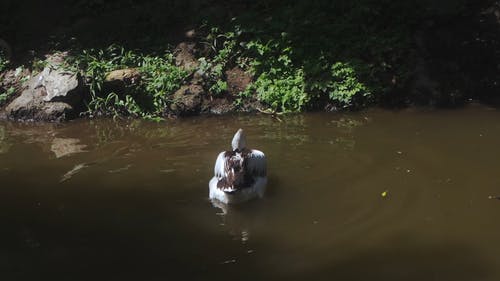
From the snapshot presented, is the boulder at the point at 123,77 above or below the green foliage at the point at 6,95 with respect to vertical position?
above

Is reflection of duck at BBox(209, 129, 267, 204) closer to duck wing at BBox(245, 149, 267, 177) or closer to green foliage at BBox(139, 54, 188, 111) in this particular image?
duck wing at BBox(245, 149, 267, 177)

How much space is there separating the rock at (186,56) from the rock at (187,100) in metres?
0.53

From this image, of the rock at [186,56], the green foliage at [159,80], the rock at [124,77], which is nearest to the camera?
the green foliage at [159,80]

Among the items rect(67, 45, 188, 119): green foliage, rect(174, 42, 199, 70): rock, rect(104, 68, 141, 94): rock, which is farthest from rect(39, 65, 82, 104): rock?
rect(174, 42, 199, 70): rock

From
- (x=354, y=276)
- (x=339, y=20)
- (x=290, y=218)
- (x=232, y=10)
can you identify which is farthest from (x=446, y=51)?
(x=354, y=276)

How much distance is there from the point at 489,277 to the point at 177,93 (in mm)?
6584

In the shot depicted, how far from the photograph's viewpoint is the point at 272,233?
6145mm

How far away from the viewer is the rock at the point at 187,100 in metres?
10.5

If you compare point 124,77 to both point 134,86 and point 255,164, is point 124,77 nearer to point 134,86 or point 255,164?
point 134,86

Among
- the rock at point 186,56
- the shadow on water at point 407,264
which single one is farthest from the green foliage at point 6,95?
the shadow on water at point 407,264

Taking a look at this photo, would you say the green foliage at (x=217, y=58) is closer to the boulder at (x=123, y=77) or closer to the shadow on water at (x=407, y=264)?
the boulder at (x=123, y=77)

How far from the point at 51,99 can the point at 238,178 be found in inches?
198

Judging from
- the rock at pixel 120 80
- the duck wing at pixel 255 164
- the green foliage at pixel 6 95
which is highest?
the rock at pixel 120 80

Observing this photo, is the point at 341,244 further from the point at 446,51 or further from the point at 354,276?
the point at 446,51
